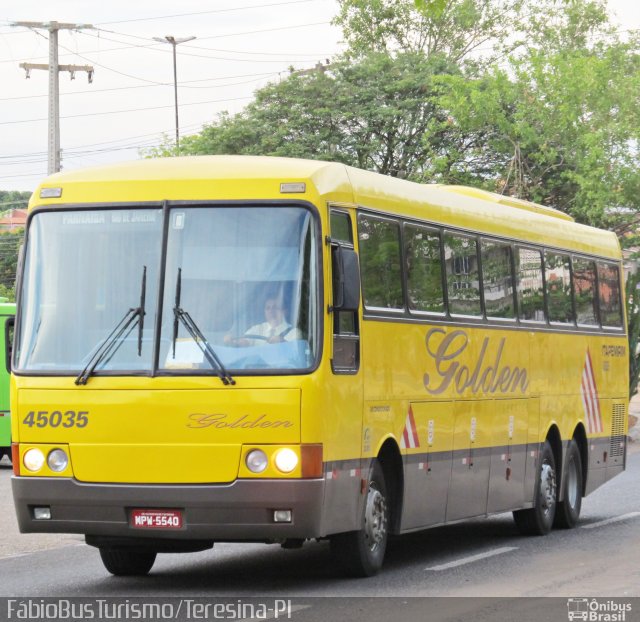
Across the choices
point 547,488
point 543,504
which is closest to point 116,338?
point 543,504

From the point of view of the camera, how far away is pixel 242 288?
426 inches

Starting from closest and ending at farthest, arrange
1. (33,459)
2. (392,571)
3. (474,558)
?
(33,459), (392,571), (474,558)

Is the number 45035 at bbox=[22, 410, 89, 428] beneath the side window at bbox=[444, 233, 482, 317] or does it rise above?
beneath

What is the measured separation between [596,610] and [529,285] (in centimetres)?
644

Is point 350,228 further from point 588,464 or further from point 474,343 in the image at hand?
point 588,464

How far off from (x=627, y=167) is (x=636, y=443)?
6549 mm

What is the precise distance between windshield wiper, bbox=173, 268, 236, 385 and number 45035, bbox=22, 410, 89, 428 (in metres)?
0.78

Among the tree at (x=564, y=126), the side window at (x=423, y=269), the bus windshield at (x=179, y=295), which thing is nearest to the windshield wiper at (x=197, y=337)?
the bus windshield at (x=179, y=295)

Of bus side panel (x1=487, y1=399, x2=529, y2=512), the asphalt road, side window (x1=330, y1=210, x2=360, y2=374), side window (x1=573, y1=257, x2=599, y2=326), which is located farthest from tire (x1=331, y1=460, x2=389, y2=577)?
side window (x1=573, y1=257, x2=599, y2=326)

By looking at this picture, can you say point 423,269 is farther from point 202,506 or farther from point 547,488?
point 547,488

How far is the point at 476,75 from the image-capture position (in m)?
49.6

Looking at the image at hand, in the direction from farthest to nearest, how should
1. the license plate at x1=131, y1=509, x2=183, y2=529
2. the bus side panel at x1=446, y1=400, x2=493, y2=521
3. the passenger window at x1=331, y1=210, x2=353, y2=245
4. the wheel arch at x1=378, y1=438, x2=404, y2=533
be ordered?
1. the bus side panel at x1=446, y1=400, x2=493, y2=521
2. the wheel arch at x1=378, y1=438, x2=404, y2=533
3. the passenger window at x1=331, y1=210, x2=353, y2=245
4. the license plate at x1=131, y1=509, x2=183, y2=529

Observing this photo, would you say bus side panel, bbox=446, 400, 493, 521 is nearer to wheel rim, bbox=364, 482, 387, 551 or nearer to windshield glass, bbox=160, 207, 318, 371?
wheel rim, bbox=364, 482, 387, 551

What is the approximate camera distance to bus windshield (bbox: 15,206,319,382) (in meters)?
10.7
